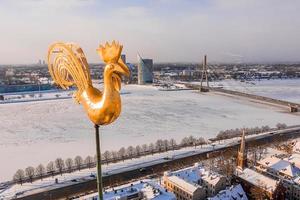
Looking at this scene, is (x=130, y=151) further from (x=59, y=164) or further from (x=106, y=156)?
(x=59, y=164)

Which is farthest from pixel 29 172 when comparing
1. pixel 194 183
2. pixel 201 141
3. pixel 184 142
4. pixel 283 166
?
pixel 283 166

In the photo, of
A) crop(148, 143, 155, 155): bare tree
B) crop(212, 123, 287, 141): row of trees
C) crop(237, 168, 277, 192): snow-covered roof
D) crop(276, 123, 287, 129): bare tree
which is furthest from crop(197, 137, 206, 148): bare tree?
crop(276, 123, 287, 129): bare tree

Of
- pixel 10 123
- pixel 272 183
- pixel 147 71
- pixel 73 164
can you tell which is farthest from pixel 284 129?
pixel 147 71

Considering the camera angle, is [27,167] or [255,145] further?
[255,145]

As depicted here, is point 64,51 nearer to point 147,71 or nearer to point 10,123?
point 10,123

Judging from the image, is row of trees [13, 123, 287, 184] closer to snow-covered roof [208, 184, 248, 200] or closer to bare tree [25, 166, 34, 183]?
bare tree [25, 166, 34, 183]

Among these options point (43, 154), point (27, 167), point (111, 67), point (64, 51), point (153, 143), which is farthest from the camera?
point (153, 143)

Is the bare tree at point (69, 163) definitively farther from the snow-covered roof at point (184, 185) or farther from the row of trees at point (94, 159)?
the snow-covered roof at point (184, 185)
